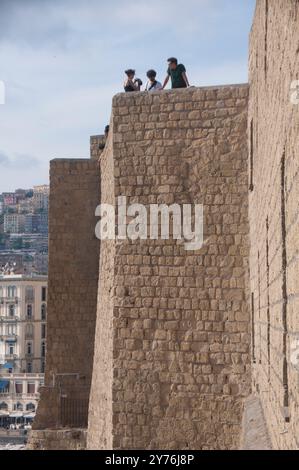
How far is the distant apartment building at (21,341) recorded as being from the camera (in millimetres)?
67750

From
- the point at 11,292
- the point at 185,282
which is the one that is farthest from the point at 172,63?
the point at 11,292

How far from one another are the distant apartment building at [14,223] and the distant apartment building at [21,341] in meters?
36.7

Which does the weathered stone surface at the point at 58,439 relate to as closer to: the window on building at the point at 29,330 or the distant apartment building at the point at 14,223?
the window on building at the point at 29,330

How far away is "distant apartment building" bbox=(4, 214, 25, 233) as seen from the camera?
357ft

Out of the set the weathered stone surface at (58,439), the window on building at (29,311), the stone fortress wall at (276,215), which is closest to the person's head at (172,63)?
the stone fortress wall at (276,215)

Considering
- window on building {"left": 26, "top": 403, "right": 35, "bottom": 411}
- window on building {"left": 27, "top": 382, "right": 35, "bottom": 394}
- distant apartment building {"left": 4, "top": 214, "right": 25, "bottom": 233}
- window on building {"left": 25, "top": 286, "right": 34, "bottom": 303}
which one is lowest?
window on building {"left": 26, "top": 403, "right": 35, "bottom": 411}

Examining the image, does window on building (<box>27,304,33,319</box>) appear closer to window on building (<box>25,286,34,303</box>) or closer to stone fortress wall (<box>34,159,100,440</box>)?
window on building (<box>25,286,34,303</box>)

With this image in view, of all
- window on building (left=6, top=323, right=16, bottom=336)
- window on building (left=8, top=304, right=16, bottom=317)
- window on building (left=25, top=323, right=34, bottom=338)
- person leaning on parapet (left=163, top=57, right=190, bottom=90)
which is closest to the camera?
person leaning on parapet (left=163, top=57, right=190, bottom=90)

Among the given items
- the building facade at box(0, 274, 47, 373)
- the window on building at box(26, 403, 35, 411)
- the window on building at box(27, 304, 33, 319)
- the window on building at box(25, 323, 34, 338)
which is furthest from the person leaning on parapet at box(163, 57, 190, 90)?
the window on building at box(25, 323, 34, 338)

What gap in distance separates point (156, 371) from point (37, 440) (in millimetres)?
4522

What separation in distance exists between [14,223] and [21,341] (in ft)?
139

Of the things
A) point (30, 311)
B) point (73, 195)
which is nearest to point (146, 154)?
point (73, 195)

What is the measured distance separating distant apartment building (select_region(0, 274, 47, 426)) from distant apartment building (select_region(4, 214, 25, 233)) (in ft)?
120
